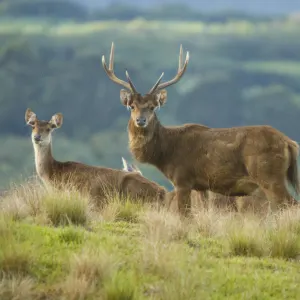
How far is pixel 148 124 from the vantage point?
15227 mm

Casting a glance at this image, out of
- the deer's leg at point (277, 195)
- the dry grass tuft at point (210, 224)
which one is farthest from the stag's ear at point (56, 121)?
the dry grass tuft at point (210, 224)

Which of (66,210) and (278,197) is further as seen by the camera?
(278,197)

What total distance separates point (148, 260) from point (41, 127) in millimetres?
8382

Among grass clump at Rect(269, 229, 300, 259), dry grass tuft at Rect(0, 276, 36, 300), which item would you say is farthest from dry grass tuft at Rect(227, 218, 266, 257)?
dry grass tuft at Rect(0, 276, 36, 300)

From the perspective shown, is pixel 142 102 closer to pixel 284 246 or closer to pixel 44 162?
pixel 44 162

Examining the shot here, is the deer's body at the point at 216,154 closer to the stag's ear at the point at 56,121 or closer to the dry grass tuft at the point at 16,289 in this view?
the stag's ear at the point at 56,121

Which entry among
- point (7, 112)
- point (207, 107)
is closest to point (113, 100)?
point (207, 107)

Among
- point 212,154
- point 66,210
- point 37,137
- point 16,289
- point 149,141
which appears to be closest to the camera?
point 16,289

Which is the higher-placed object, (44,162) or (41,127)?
(41,127)

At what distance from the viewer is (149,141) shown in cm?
1552

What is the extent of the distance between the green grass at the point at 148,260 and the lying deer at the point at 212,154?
2.05 metres

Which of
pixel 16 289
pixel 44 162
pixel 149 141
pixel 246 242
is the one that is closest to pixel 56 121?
pixel 44 162

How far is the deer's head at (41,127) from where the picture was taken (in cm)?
1759

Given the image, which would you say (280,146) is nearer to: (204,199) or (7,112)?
(204,199)
